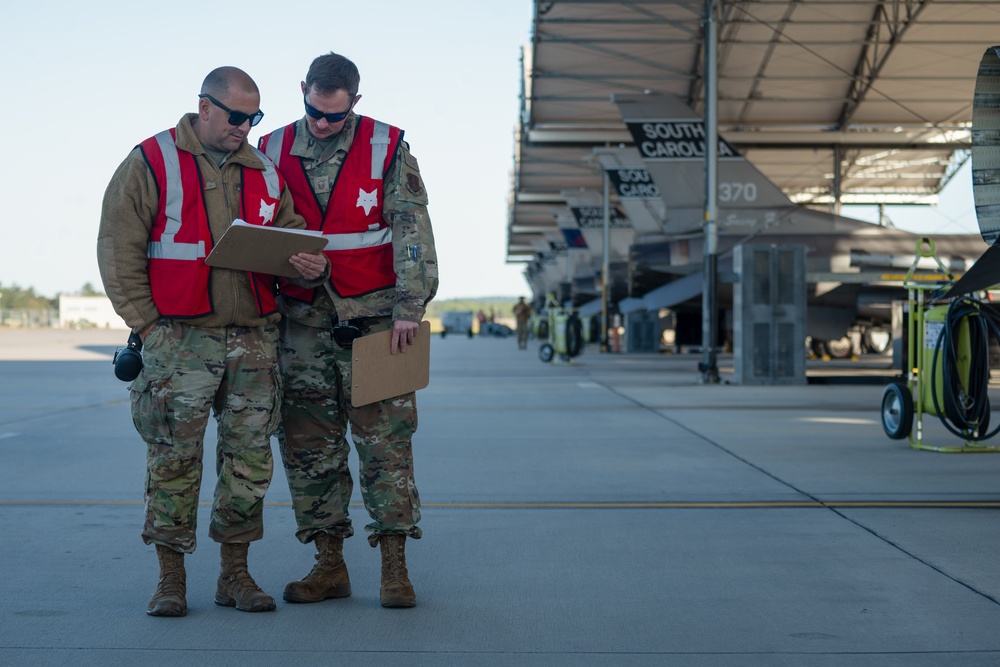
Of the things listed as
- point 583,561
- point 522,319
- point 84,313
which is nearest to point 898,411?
point 583,561

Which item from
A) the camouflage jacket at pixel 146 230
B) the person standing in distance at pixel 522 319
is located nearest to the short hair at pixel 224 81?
the camouflage jacket at pixel 146 230

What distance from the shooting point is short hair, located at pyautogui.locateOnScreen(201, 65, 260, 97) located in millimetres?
3945

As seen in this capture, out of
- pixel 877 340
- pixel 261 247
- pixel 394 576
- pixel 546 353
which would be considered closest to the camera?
pixel 261 247

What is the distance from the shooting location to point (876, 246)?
901 inches

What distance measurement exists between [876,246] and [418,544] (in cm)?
1977

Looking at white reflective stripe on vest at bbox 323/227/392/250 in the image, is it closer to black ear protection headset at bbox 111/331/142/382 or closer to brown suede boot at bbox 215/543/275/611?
black ear protection headset at bbox 111/331/142/382

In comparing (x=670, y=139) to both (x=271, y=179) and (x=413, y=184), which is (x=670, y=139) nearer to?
(x=413, y=184)

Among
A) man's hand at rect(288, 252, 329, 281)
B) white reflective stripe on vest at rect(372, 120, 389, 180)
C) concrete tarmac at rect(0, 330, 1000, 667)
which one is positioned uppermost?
white reflective stripe on vest at rect(372, 120, 389, 180)

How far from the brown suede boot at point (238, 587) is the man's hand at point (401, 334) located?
0.93 metres

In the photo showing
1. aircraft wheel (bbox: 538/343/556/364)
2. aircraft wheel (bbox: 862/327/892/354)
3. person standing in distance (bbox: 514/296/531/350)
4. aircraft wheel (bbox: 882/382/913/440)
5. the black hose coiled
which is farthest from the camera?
person standing in distance (bbox: 514/296/531/350)

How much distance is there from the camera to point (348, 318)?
4078 mm

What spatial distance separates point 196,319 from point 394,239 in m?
0.79

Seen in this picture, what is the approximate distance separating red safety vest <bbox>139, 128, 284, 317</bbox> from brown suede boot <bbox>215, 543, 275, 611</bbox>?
35.9 inches

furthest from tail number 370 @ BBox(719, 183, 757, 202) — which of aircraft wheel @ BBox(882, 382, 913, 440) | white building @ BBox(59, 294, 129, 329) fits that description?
white building @ BBox(59, 294, 129, 329)
